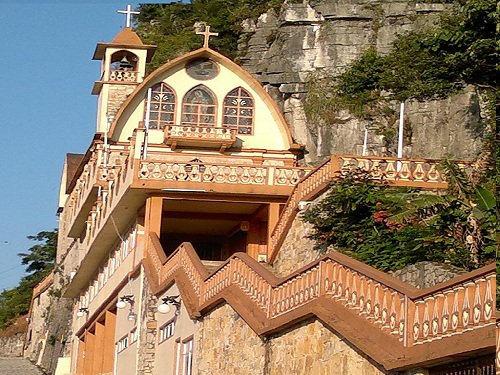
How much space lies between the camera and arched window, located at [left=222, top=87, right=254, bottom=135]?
3012cm

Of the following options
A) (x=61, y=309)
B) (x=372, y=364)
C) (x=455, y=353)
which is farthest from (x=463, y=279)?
(x=61, y=309)

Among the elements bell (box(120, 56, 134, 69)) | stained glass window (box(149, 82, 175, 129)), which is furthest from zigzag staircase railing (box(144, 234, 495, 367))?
bell (box(120, 56, 134, 69))

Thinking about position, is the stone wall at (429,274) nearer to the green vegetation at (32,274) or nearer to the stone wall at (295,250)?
the stone wall at (295,250)

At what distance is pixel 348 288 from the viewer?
11.5m

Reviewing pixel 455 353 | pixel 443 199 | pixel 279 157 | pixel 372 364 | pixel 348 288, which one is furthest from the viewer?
pixel 279 157

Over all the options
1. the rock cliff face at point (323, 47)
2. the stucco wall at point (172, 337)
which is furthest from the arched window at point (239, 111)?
the stucco wall at point (172, 337)

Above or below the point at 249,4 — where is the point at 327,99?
below

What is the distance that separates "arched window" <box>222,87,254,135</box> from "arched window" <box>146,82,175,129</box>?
1.52 meters

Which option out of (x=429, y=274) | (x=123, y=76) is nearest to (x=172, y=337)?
(x=429, y=274)

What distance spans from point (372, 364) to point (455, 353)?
1.64 m

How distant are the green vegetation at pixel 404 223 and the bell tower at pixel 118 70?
16376mm

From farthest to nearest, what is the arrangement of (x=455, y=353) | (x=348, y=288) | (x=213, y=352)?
(x=213, y=352) → (x=348, y=288) → (x=455, y=353)

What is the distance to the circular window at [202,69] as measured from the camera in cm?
3011

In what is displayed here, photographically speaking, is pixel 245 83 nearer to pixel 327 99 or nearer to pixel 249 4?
pixel 327 99
